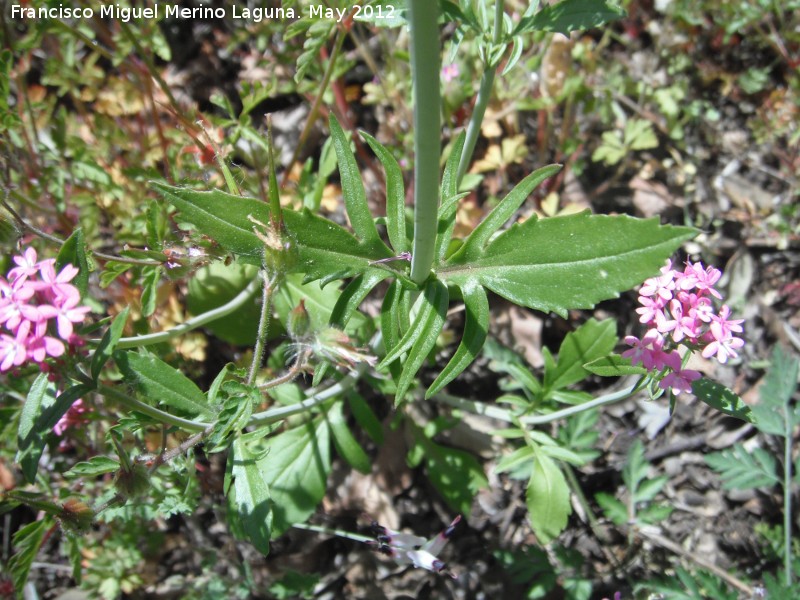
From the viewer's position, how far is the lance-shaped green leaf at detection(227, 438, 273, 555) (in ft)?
6.38

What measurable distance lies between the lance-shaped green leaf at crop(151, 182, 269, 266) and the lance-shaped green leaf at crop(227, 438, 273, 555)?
630 mm

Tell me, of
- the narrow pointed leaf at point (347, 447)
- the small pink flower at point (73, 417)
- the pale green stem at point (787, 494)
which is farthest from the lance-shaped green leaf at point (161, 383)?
the pale green stem at point (787, 494)

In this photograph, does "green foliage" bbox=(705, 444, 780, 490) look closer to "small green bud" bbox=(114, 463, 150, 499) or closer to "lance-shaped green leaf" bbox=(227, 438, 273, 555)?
"lance-shaped green leaf" bbox=(227, 438, 273, 555)

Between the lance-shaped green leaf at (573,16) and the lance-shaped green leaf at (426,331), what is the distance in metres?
0.92

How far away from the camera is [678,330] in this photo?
1912mm

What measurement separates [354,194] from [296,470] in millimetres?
1387

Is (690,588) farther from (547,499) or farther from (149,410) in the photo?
(149,410)

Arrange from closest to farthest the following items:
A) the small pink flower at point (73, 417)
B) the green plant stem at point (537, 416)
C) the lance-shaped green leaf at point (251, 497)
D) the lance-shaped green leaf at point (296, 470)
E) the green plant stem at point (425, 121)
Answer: the green plant stem at point (425, 121) → the lance-shaped green leaf at point (251, 497) → the green plant stem at point (537, 416) → the small pink flower at point (73, 417) → the lance-shaped green leaf at point (296, 470)

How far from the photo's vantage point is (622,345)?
11.3 feet

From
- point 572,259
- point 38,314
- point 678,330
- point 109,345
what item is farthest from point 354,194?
point 678,330

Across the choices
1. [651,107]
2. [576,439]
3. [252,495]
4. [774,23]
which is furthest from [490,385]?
[774,23]

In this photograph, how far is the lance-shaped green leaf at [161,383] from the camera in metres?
1.97

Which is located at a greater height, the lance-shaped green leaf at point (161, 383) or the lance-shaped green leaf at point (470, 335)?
the lance-shaped green leaf at point (470, 335)

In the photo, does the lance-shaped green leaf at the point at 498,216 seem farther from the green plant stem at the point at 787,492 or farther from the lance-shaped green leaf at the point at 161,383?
the green plant stem at the point at 787,492
